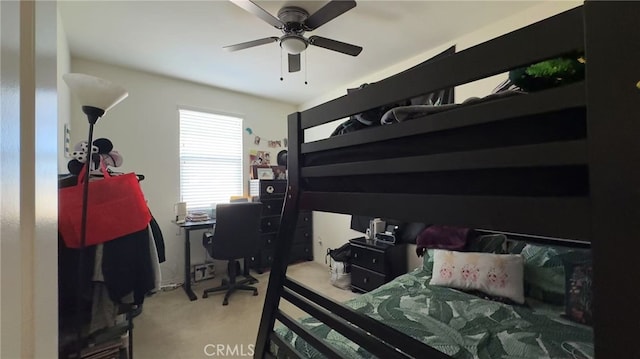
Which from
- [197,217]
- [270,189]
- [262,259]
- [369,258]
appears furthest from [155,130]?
[369,258]

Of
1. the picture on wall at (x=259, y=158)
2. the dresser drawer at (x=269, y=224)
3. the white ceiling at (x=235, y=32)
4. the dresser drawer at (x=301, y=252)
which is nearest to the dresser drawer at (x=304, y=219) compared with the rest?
the dresser drawer at (x=301, y=252)

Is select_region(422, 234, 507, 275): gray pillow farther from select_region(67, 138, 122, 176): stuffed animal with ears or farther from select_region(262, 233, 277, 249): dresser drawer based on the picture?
select_region(67, 138, 122, 176): stuffed animal with ears

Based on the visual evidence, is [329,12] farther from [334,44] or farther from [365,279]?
[365,279]

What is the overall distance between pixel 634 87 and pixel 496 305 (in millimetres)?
1651

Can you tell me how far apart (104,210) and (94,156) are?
58 centimetres

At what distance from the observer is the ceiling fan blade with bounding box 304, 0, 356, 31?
5.34ft

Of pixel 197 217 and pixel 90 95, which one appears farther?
pixel 197 217

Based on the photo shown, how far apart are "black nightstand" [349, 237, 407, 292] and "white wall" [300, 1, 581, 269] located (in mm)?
193

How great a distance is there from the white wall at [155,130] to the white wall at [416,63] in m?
1.49

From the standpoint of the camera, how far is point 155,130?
130 inches

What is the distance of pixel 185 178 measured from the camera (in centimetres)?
354

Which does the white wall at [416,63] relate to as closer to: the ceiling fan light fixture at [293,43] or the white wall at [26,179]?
the ceiling fan light fixture at [293,43]

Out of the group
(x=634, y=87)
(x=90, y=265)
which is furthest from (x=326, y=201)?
(x=90, y=265)

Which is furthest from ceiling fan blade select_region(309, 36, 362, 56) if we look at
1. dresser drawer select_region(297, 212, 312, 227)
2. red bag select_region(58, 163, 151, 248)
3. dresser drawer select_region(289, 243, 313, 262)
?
dresser drawer select_region(289, 243, 313, 262)
